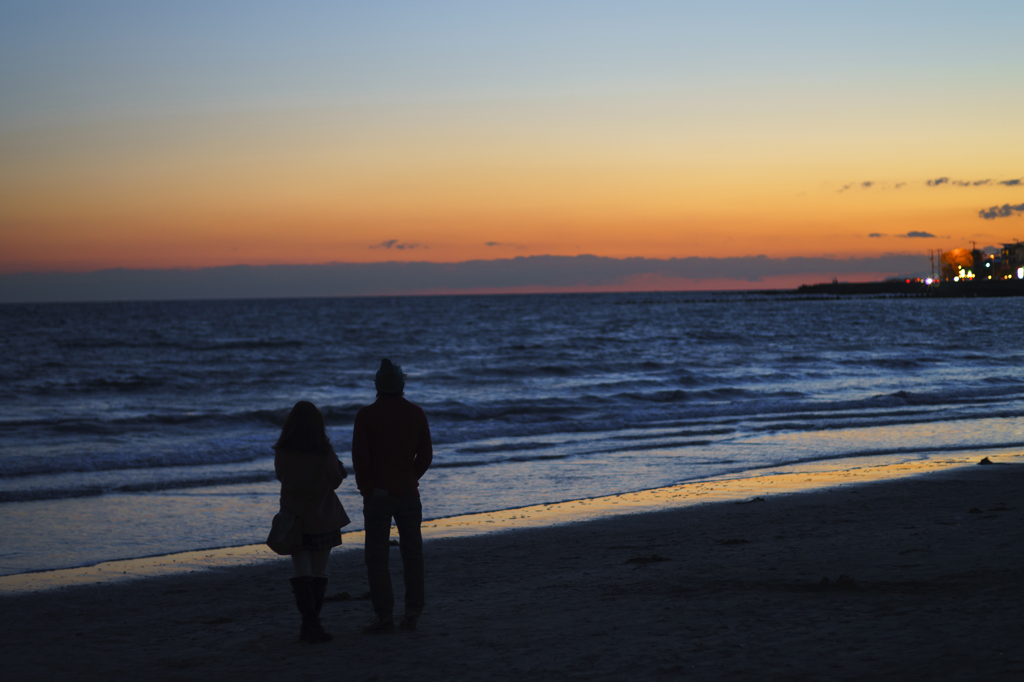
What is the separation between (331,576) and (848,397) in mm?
21075

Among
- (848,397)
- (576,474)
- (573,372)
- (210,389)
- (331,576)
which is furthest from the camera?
(573,372)

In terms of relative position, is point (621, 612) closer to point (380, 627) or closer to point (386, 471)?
point (380, 627)

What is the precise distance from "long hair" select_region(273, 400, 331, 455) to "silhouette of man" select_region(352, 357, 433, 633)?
25 centimetres

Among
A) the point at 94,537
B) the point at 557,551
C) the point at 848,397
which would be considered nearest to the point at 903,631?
the point at 557,551

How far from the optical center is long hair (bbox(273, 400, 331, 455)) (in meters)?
5.60

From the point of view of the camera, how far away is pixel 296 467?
18.3 ft

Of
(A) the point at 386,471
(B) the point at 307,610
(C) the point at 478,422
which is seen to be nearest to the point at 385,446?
(A) the point at 386,471

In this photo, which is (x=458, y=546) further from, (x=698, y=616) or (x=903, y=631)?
(x=903, y=631)

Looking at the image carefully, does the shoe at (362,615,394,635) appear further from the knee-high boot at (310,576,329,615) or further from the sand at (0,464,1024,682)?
the knee-high boot at (310,576,329,615)

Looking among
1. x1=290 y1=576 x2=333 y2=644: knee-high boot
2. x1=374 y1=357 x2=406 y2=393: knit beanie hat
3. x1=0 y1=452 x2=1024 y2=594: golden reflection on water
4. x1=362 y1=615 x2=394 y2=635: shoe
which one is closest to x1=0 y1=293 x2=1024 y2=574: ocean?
x1=0 y1=452 x2=1024 y2=594: golden reflection on water

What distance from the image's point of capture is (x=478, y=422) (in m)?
21.7

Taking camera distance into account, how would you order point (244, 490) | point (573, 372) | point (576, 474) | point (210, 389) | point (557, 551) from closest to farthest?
point (557, 551) < point (244, 490) < point (576, 474) < point (210, 389) < point (573, 372)

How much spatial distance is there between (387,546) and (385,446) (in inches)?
27.6

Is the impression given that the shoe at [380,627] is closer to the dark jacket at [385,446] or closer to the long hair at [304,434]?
the dark jacket at [385,446]
